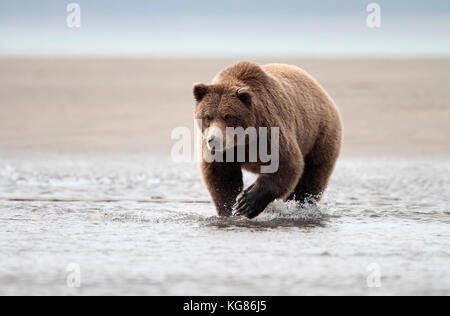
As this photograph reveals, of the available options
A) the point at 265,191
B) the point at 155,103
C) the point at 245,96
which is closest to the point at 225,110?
the point at 245,96

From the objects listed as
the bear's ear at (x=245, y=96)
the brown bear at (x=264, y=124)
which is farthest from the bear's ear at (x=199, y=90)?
the bear's ear at (x=245, y=96)

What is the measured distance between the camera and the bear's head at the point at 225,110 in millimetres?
7145

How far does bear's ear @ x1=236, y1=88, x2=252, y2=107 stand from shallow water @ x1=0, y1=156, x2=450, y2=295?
1.08 meters

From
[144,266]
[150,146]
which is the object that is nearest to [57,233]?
[144,266]

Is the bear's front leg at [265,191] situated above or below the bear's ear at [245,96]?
below

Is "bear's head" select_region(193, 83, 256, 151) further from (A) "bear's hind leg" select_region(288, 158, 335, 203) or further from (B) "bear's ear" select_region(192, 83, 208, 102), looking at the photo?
(A) "bear's hind leg" select_region(288, 158, 335, 203)

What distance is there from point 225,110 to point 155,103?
11.7m

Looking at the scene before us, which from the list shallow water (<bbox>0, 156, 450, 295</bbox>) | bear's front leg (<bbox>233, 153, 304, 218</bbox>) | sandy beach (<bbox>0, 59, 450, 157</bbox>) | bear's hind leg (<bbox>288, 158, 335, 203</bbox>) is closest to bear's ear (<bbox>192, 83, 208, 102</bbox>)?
bear's front leg (<bbox>233, 153, 304, 218</bbox>)

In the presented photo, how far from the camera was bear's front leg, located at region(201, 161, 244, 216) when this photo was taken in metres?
7.62

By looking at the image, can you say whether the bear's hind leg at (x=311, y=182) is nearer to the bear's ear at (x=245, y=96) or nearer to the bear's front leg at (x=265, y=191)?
the bear's front leg at (x=265, y=191)

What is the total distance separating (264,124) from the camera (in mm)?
7418

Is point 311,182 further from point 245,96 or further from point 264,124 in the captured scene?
point 245,96
